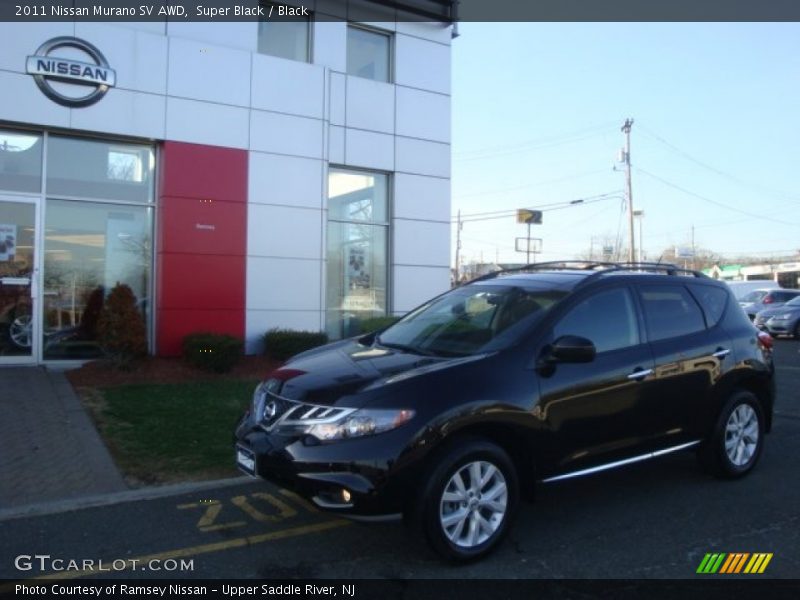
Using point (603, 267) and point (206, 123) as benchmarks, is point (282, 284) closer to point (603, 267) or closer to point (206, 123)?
point (206, 123)

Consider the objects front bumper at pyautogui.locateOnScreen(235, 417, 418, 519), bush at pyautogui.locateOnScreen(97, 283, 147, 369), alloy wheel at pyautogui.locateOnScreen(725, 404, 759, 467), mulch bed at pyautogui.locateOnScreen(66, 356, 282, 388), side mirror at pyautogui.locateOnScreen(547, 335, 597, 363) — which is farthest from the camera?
bush at pyautogui.locateOnScreen(97, 283, 147, 369)

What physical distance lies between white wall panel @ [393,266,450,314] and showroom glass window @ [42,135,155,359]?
15.7 ft

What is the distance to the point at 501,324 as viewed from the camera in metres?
5.02

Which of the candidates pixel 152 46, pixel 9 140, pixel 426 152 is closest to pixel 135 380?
pixel 9 140

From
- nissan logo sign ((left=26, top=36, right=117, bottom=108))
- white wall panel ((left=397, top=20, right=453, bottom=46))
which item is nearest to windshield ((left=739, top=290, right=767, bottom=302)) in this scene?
white wall panel ((left=397, top=20, right=453, bottom=46))

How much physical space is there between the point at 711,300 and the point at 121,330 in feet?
25.2

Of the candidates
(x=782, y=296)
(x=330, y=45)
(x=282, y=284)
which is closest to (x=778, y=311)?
(x=782, y=296)

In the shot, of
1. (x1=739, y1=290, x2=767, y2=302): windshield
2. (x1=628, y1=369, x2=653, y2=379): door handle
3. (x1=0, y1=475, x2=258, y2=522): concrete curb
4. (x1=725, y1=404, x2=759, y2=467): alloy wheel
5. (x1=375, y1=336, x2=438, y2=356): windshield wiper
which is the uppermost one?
(x1=739, y1=290, x2=767, y2=302): windshield

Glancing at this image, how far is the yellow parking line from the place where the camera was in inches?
160

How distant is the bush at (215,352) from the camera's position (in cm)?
1044

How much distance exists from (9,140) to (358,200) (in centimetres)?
602

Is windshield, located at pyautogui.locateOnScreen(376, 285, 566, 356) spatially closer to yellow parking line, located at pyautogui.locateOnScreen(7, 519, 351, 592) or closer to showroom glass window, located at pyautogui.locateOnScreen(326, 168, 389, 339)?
yellow parking line, located at pyautogui.locateOnScreen(7, 519, 351, 592)

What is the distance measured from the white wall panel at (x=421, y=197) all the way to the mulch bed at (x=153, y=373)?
448 cm

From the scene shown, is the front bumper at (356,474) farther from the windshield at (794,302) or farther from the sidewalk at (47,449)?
the windshield at (794,302)
